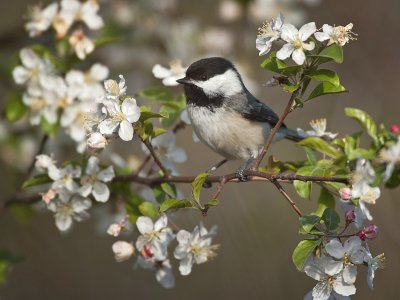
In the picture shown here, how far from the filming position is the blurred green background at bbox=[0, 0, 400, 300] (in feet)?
14.1

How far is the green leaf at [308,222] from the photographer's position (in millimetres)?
1991

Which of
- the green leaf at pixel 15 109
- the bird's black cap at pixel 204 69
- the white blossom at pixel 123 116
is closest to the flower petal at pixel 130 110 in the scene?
the white blossom at pixel 123 116

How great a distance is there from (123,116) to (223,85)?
101 centimetres

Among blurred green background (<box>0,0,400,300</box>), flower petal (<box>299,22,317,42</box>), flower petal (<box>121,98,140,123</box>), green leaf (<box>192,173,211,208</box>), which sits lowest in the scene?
blurred green background (<box>0,0,400,300</box>)

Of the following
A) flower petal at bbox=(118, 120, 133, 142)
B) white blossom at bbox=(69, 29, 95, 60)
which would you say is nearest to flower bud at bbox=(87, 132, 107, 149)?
flower petal at bbox=(118, 120, 133, 142)

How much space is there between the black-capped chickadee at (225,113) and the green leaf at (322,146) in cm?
65

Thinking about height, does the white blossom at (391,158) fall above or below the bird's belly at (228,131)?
above

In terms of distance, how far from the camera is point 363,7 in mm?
5223

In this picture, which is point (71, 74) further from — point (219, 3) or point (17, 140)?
point (219, 3)

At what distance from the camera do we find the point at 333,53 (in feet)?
6.65

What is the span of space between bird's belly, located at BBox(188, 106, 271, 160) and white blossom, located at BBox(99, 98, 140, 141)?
0.71 m

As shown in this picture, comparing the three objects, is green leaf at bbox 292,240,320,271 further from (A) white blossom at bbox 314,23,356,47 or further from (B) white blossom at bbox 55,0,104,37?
(B) white blossom at bbox 55,0,104,37

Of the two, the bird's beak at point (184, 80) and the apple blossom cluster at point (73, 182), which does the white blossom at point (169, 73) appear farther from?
the apple blossom cluster at point (73, 182)

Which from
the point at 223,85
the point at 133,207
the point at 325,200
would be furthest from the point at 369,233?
the point at 223,85
